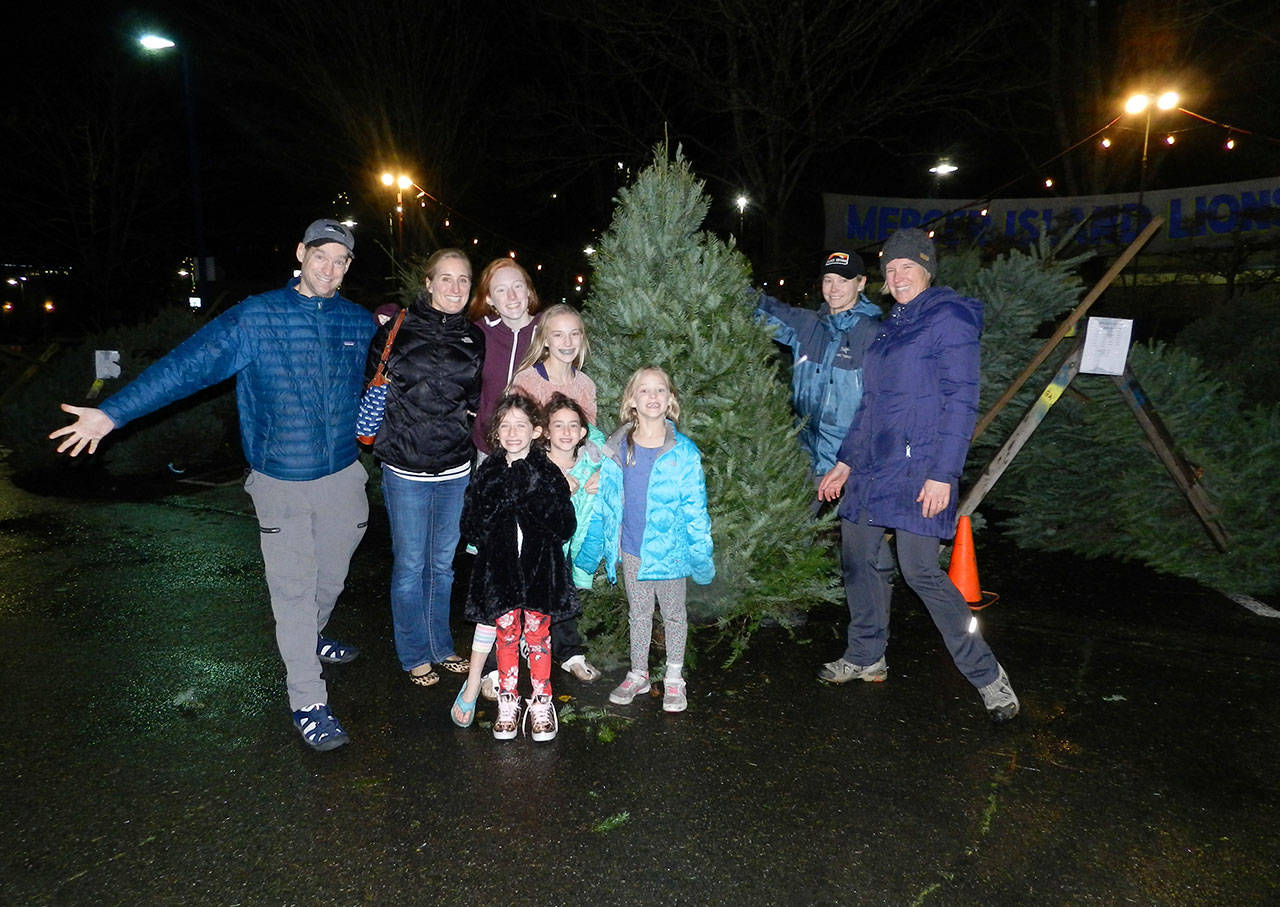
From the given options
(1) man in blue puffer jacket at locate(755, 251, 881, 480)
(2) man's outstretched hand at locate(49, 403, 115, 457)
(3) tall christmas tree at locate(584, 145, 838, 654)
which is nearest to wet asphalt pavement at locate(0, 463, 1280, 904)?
(3) tall christmas tree at locate(584, 145, 838, 654)

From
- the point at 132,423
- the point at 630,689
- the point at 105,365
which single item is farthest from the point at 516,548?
the point at 132,423

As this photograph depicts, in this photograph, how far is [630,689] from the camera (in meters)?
4.27

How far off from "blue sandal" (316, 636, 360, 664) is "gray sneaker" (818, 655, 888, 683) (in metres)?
2.62

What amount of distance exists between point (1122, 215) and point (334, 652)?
14.9 metres

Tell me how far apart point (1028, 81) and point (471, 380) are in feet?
60.6

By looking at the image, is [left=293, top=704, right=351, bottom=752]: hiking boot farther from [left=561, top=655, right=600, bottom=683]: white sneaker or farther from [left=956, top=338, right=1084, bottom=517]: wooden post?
[left=956, top=338, right=1084, bottom=517]: wooden post

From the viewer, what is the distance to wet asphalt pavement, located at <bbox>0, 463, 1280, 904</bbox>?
2990 mm

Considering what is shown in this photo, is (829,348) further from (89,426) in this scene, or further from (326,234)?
(89,426)

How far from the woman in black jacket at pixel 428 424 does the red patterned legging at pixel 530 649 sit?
613mm

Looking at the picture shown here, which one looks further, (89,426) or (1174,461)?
(1174,461)

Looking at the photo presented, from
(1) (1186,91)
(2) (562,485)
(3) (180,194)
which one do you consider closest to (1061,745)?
(2) (562,485)

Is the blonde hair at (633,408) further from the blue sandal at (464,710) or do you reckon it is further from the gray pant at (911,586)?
the blue sandal at (464,710)

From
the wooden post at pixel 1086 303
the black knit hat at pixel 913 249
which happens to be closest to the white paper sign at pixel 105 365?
the black knit hat at pixel 913 249

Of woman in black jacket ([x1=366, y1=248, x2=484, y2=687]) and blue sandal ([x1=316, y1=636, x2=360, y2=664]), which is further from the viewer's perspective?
blue sandal ([x1=316, y1=636, x2=360, y2=664])
